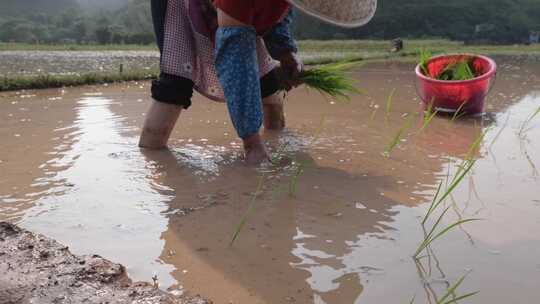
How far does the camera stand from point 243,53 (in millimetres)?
2043

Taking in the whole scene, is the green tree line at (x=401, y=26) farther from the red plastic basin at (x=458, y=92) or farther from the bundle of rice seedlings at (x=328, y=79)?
the bundle of rice seedlings at (x=328, y=79)

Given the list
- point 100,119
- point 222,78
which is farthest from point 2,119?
point 222,78

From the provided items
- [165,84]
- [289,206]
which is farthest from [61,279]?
[165,84]

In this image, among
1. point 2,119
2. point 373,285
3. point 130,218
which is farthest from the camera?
point 2,119

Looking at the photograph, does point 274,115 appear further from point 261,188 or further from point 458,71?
point 458,71

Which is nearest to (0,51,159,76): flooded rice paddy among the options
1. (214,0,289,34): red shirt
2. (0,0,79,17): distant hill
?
(214,0,289,34): red shirt

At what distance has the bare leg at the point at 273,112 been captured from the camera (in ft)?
9.25

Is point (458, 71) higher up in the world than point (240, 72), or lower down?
lower down

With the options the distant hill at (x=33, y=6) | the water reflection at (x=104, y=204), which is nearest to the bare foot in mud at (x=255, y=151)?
the water reflection at (x=104, y=204)

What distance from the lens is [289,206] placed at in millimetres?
1668

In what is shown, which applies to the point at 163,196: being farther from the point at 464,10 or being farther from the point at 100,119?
the point at 464,10

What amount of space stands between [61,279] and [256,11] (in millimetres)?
1299

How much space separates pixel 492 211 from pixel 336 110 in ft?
6.49

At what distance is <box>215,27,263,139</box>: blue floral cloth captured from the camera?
6.67 feet
